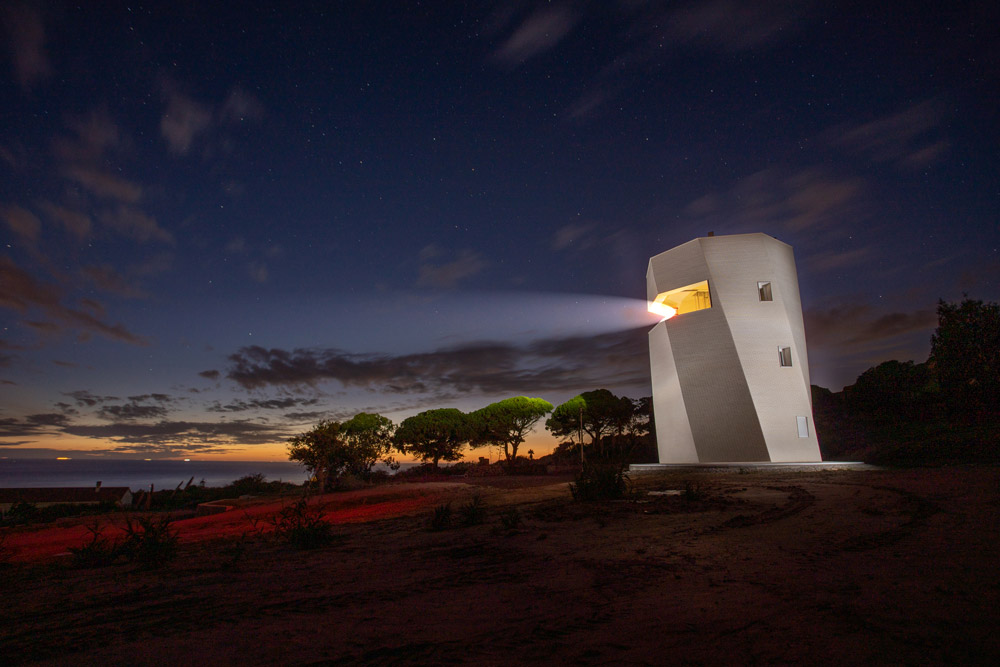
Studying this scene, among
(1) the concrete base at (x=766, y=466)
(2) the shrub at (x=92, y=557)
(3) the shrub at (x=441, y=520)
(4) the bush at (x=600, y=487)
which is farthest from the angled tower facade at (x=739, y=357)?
Answer: (2) the shrub at (x=92, y=557)

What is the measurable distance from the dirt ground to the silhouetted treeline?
1905 centimetres

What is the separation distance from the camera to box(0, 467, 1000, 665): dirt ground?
2355mm

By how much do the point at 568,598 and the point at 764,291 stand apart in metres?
18.1

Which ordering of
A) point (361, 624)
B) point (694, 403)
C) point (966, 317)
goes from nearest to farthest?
point (361, 624)
point (694, 403)
point (966, 317)

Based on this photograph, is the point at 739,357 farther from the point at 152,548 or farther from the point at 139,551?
the point at 139,551

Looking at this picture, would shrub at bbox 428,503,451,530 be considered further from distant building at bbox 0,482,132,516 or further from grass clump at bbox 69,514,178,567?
distant building at bbox 0,482,132,516

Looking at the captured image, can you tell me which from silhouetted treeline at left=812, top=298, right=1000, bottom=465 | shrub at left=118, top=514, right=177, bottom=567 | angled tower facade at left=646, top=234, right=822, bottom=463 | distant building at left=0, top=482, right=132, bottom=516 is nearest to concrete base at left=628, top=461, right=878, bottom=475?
angled tower facade at left=646, top=234, right=822, bottom=463

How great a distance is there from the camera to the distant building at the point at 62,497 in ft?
97.9

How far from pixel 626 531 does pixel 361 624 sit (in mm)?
3741

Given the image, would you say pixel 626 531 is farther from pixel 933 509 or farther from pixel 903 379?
pixel 903 379

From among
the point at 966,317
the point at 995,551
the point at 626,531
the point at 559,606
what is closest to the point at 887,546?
the point at 995,551

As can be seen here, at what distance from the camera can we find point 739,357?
17.2 metres

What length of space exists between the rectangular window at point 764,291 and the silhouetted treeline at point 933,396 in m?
8.49

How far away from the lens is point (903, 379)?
3066cm
